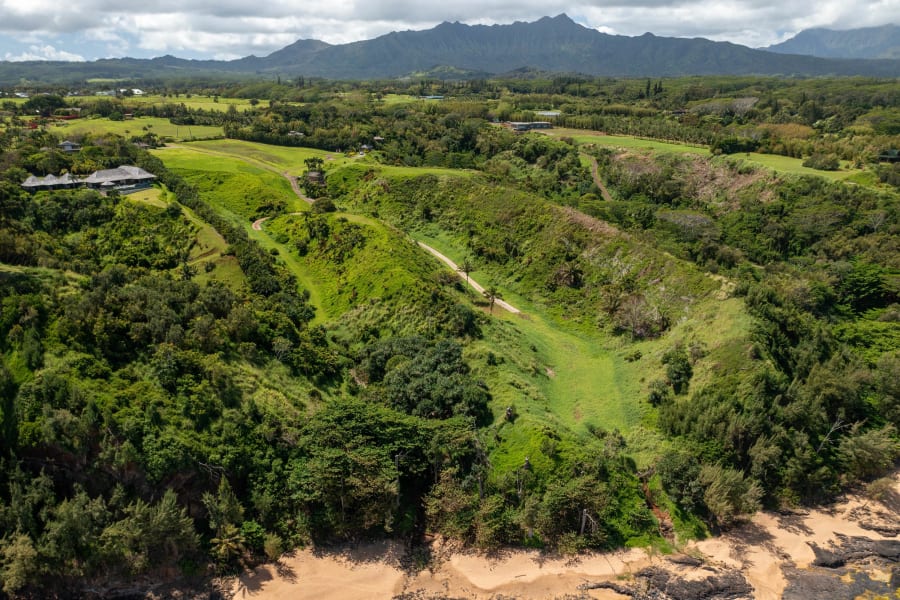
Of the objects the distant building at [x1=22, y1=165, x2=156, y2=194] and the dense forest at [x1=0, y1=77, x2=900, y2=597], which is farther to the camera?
the distant building at [x1=22, y1=165, x2=156, y2=194]

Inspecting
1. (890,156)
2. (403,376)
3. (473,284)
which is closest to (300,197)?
(473,284)

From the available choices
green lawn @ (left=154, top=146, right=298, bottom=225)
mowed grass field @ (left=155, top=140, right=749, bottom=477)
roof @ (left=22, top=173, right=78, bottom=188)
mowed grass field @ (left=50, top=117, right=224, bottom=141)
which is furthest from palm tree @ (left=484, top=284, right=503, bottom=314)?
mowed grass field @ (left=50, top=117, right=224, bottom=141)

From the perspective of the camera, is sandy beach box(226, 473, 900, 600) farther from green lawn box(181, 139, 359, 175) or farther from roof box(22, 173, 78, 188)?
green lawn box(181, 139, 359, 175)

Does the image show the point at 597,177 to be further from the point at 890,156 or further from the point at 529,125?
the point at 890,156

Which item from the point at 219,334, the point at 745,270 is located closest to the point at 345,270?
the point at 219,334

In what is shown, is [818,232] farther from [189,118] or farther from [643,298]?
[189,118]

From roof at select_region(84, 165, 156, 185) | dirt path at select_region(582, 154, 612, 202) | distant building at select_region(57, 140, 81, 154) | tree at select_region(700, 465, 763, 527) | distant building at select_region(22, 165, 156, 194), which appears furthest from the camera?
dirt path at select_region(582, 154, 612, 202)
